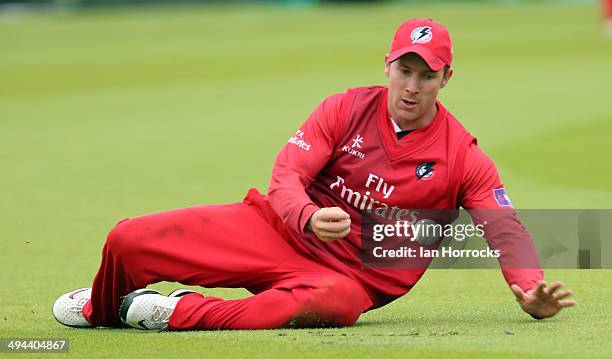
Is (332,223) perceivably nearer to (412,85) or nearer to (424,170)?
(424,170)

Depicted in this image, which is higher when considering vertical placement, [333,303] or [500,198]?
[500,198]

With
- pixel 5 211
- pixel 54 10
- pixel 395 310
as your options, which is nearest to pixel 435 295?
pixel 395 310

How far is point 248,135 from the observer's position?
1449 centimetres

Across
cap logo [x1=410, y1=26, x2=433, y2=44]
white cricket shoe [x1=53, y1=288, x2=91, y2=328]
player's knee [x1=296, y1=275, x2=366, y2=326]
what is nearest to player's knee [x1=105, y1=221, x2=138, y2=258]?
white cricket shoe [x1=53, y1=288, x2=91, y2=328]

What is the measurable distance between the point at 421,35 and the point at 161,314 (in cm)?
177

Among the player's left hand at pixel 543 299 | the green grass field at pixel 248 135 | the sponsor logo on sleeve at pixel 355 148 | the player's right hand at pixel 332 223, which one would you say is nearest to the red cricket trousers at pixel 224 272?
the green grass field at pixel 248 135

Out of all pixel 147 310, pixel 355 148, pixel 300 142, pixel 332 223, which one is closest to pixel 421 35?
pixel 355 148

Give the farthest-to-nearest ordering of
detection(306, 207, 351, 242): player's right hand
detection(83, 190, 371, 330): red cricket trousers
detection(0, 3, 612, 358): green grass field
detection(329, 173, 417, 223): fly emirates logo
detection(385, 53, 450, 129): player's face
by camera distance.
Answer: detection(329, 173, 417, 223): fly emirates logo < detection(385, 53, 450, 129): player's face < detection(83, 190, 371, 330): red cricket trousers < detection(0, 3, 612, 358): green grass field < detection(306, 207, 351, 242): player's right hand

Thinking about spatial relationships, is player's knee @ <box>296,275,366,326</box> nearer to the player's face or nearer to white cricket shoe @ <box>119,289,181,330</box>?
white cricket shoe @ <box>119,289,181,330</box>

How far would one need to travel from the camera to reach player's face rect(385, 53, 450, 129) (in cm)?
588

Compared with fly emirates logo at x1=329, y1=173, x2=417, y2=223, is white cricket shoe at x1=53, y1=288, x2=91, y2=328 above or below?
below

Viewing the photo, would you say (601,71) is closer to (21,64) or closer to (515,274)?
(21,64)

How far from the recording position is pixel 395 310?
6.52m

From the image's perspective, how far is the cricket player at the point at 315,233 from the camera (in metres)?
5.77
